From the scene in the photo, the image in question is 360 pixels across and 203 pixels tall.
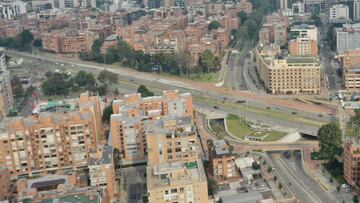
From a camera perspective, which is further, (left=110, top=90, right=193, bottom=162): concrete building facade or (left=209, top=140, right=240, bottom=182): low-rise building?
(left=110, top=90, right=193, bottom=162): concrete building facade

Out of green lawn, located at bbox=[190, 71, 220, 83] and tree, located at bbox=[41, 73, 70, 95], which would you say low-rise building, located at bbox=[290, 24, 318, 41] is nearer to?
green lawn, located at bbox=[190, 71, 220, 83]

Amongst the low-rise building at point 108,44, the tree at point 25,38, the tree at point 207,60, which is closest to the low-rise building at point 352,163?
the tree at point 207,60

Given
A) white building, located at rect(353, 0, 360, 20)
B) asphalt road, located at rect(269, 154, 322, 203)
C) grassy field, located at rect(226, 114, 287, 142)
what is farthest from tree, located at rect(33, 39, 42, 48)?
asphalt road, located at rect(269, 154, 322, 203)

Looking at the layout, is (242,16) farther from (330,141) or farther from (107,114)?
(330,141)

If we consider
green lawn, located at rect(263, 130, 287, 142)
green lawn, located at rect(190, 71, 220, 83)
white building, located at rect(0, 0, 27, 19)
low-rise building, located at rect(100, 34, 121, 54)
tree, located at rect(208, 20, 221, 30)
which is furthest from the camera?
white building, located at rect(0, 0, 27, 19)

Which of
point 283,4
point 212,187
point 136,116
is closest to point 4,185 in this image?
point 136,116
